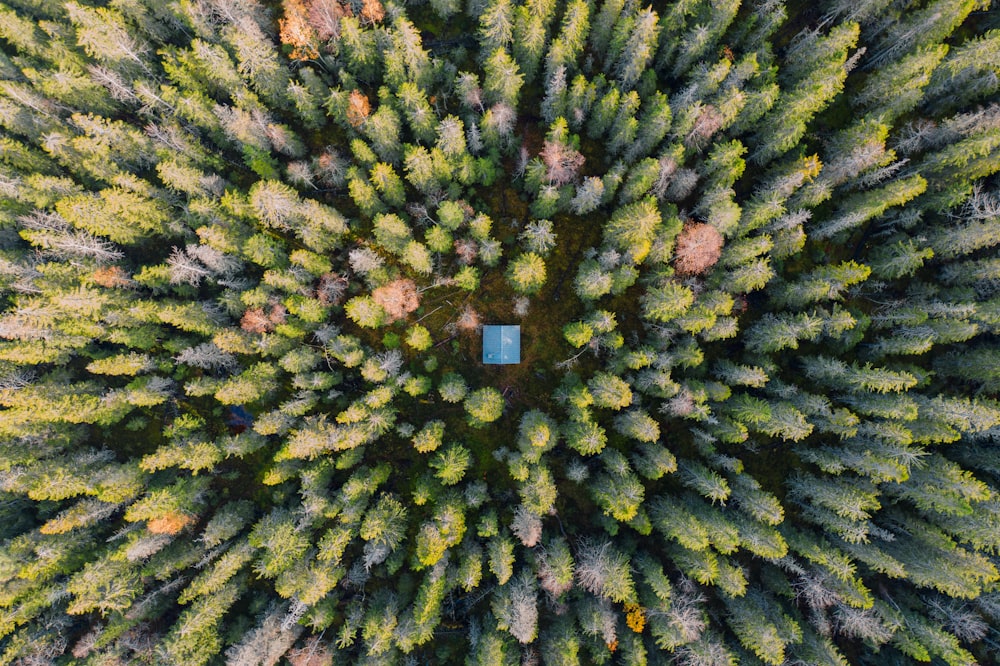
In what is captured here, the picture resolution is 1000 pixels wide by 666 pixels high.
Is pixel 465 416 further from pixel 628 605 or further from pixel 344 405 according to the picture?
pixel 628 605

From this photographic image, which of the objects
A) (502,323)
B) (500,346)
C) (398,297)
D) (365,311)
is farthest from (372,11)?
(500,346)

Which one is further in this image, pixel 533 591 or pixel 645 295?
pixel 645 295

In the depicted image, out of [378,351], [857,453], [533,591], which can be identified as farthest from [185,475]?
[857,453]

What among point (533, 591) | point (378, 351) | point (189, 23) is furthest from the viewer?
point (378, 351)

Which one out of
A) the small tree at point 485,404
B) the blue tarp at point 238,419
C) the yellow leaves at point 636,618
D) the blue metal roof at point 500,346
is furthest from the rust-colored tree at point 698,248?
the blue tarp at point 238,419

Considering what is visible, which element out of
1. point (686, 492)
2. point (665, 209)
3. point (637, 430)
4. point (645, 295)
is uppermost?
point (665, 209)

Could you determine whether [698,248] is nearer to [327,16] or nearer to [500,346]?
[500,346]
